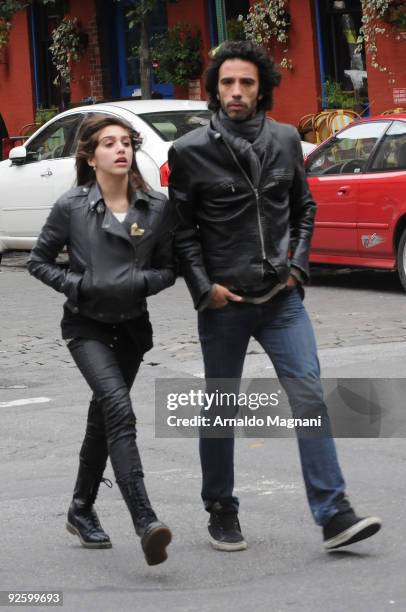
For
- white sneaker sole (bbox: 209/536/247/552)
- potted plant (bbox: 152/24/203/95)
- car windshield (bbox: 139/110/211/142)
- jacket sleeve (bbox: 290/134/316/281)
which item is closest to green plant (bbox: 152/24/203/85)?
potted plant (bbox: 152/24/203/95)

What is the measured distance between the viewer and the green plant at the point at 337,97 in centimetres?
2045

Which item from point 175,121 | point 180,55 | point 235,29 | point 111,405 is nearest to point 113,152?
point 111,405

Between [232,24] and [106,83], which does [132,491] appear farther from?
[106,83]

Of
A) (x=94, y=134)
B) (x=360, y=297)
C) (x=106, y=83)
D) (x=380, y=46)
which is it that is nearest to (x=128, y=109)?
(x=360, y=297)

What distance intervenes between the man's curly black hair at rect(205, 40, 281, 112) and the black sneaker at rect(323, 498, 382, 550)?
1.54 m

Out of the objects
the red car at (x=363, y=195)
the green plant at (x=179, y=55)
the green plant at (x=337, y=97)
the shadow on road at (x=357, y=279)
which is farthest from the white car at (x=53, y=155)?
the green plant at (x=179, y=55)

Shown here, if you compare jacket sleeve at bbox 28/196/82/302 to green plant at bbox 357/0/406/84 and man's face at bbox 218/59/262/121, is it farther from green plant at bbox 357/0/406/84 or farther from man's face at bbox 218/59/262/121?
green plant at bbox 357/0/406/84

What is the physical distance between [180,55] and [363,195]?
1081 centimetres

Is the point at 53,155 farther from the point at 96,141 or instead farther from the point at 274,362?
the point at 274,362

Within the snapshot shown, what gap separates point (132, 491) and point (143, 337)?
A: 24.2 inches

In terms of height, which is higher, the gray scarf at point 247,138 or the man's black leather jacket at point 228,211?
the gray scarf at point 247,138

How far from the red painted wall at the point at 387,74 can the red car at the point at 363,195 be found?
20.1ft

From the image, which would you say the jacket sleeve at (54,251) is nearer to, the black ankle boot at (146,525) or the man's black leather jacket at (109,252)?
the man's black leather jacket at (109,252)

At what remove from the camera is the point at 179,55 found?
22891 millimetres
